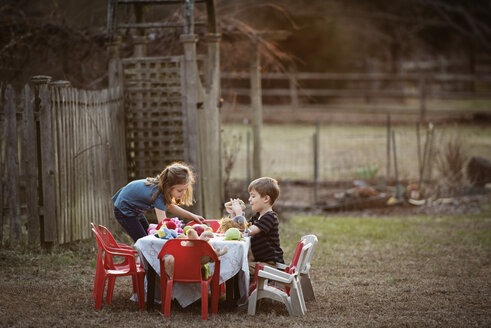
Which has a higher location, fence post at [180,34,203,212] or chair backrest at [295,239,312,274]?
fence post at [180,34,203,212]

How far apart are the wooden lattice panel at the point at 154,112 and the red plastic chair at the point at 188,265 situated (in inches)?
145

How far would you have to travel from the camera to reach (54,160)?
7508mm

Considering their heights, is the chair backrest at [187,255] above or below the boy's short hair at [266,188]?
below

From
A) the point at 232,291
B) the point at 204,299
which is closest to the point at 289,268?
the point at 232,291

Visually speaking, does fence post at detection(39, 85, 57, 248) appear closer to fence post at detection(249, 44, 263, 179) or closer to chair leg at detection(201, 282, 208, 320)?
chair leg at detection(201, 282, 208, 320)

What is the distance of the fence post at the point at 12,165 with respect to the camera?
7484mm

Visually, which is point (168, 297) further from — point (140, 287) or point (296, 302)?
point (296, 302)

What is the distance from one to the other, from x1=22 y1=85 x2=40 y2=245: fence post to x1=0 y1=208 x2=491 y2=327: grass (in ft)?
0.86

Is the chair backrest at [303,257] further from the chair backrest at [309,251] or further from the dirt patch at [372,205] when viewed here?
the dirt patch at [372,205]

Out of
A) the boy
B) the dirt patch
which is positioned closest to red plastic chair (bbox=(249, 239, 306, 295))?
the boy

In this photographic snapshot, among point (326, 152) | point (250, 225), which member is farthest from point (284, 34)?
point (326, 152)

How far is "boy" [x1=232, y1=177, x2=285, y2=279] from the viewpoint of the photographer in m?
5.80

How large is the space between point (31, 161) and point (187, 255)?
9.73 ft

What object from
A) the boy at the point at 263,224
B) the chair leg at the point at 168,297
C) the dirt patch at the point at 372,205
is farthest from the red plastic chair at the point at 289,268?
the dirt patch at the point at 372,205
